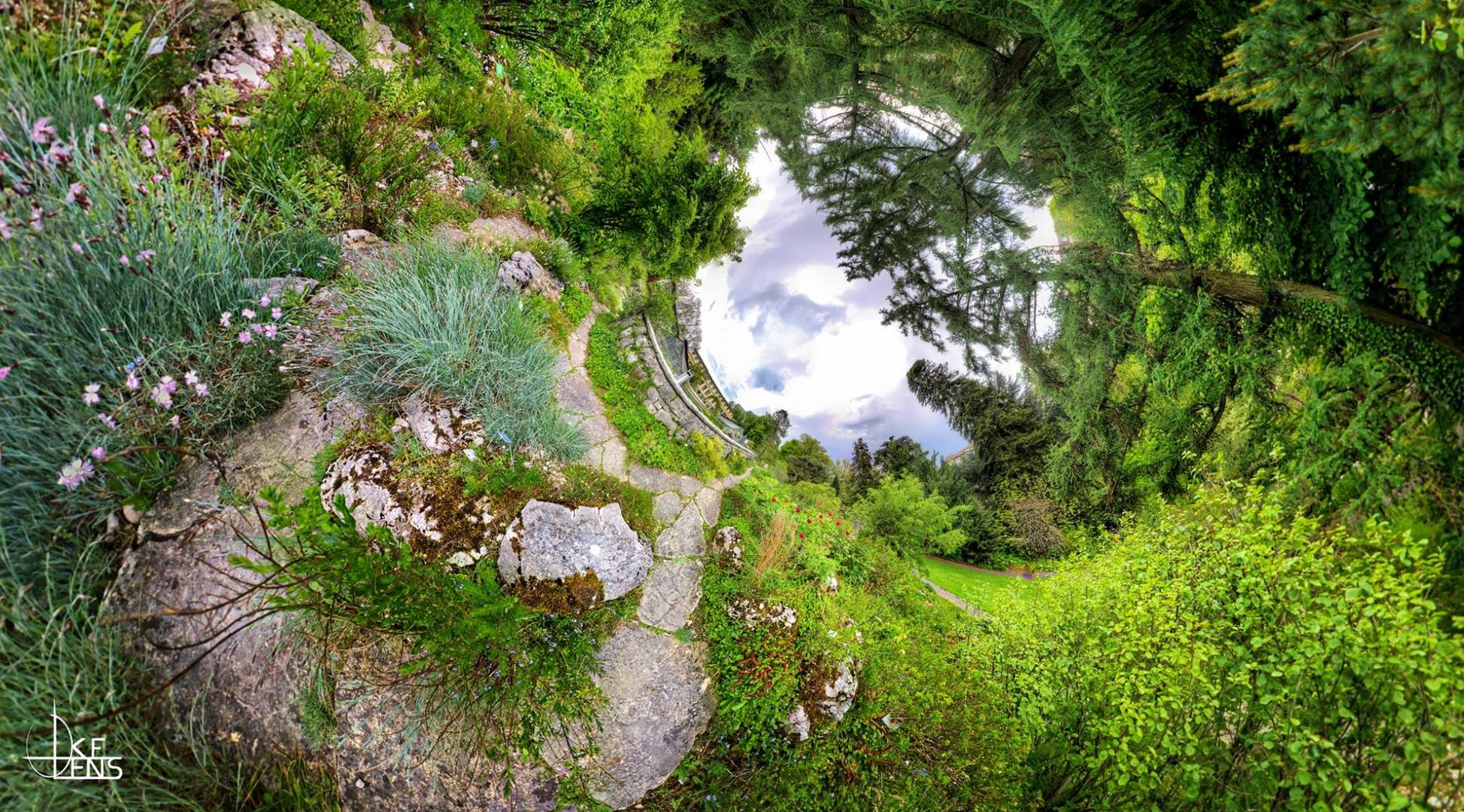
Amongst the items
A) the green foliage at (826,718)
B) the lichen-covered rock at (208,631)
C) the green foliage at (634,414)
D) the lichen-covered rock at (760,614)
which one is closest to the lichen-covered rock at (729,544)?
the green foliage at (826,718)

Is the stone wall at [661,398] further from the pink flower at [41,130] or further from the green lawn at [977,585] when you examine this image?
the pink flower at [41,130]

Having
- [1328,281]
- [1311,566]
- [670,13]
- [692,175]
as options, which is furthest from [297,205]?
[1311,566]

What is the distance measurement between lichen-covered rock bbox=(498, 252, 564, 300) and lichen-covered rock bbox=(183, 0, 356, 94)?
2359 mm

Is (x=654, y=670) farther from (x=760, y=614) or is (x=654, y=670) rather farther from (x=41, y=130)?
(x=41, y=130)

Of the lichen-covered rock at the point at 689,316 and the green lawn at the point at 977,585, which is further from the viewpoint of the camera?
the lichen-covered rock at the point at 689,316

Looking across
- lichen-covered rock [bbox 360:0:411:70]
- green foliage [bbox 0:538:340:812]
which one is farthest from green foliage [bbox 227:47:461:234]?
green foliage [bbox 0:538:340:812]

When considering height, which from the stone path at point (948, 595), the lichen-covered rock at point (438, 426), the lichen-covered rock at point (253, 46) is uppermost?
the lichen-covered rock at point (253, 46)

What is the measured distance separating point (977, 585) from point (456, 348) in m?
15.0

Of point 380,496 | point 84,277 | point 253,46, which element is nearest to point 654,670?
point 380,496

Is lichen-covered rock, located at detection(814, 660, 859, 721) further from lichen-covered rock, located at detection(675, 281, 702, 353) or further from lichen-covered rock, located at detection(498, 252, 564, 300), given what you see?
lichen-covered rock, located at detection(675, 281, 702, 353)

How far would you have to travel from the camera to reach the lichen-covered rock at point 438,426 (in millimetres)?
4043

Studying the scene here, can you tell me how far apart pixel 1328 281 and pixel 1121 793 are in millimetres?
4355

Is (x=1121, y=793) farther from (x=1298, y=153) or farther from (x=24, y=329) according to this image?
(x=24, y=329)

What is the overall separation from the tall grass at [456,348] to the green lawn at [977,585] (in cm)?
651
